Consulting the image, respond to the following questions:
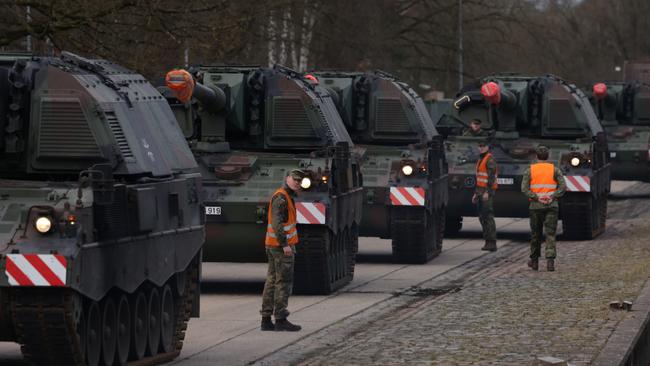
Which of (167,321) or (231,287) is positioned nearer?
(167,321)

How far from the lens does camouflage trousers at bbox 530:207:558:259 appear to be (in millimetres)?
21969

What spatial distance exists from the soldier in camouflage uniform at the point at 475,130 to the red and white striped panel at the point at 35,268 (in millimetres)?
17098

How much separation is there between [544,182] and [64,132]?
33.2ft

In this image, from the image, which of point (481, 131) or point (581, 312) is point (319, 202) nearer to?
point (581, 312)

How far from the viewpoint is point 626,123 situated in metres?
40.3

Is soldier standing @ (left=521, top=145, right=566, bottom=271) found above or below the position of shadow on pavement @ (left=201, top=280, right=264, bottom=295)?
above

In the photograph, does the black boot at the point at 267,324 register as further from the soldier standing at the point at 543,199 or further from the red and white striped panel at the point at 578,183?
the red and white striped panel at the point at 578,183

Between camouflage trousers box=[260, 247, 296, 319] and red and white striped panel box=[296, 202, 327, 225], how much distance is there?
297cm

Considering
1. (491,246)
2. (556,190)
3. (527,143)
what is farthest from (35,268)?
(527,143)

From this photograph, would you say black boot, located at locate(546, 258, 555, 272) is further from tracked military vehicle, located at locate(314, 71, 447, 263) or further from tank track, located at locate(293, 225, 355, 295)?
tank track, located at locate(293, 225, 355, 295)

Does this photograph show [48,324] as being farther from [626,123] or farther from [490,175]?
[626,123]

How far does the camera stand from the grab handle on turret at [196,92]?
17406 mm

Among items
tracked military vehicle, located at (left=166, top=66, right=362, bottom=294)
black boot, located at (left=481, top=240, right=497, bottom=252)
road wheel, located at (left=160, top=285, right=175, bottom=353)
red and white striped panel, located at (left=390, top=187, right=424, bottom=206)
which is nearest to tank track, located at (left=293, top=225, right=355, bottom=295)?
tracked military vehicle, located at (left=166, top=66, right=362, bottom=294)

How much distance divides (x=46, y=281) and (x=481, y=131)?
17.9 meters
